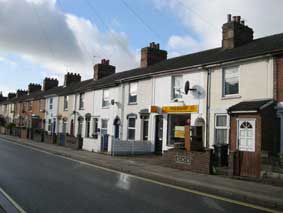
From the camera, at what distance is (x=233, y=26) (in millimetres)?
19297

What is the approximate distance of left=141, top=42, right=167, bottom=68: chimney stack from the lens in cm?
2692

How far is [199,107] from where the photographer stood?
728 inches

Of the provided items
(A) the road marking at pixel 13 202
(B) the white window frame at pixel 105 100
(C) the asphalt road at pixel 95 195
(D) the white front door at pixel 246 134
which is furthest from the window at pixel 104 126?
(A) the road marking at pixel 13 202

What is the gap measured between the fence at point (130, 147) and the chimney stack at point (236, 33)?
811cm

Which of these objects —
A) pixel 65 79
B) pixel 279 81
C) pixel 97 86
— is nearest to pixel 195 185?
pixel 279 81

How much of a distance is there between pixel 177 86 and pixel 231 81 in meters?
4.21

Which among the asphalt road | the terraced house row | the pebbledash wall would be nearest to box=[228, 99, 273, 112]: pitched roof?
the terraced house row

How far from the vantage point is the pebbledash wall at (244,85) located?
15.1 meters

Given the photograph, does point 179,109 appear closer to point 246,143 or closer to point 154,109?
point 154,109

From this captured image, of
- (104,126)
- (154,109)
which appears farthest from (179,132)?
(104,126)

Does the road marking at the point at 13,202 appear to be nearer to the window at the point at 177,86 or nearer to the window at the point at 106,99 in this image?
the window at the point at 177,86

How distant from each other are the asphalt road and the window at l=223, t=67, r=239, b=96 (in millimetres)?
7806

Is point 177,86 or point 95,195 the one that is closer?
point 95,195

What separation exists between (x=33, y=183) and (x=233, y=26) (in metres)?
14.6
